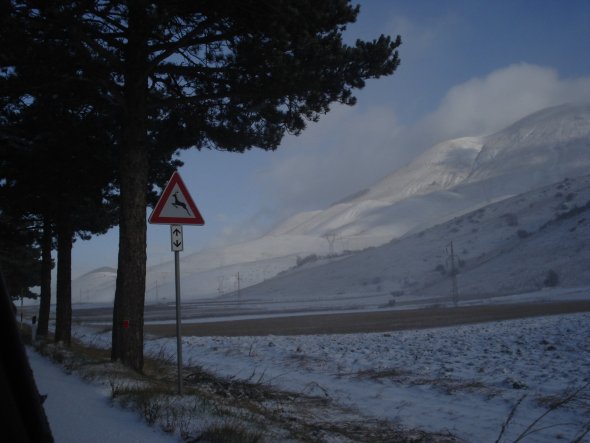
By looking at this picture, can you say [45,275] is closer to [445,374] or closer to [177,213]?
[177,213]

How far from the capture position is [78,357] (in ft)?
35.6

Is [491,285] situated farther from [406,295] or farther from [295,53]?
[295,53]

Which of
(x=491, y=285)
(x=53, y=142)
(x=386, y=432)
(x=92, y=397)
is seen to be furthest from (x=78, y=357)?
(x=491, y=285)

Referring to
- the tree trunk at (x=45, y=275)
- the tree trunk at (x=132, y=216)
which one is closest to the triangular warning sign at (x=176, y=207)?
the tree trunk at (x=132, y=216)

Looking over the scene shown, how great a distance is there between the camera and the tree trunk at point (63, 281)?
17.0 meters

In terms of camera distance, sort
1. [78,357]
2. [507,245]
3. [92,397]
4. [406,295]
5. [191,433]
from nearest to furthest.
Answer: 1. [191,433]
2. [92,397]
3. [78,357]
4. [406,295]
5. [507,245]

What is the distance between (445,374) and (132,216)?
20.9 feet

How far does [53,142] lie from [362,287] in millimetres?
87196

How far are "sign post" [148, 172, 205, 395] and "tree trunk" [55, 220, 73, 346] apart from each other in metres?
10.7

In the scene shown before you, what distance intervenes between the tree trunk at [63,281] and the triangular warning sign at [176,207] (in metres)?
10.7

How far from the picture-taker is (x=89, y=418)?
567 centimetres

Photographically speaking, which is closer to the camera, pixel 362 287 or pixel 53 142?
pixel 53 142

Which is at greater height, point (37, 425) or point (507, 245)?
point (507, 245)

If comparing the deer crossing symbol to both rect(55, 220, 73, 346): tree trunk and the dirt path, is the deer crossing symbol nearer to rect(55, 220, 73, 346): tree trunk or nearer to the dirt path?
rect(55, 220, 73, 346): tree trunk
